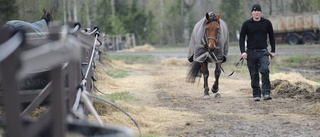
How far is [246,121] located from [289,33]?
4155 centimetres

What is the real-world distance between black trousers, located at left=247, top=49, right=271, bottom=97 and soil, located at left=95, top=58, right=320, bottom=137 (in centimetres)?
28

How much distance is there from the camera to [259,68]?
39.0ft

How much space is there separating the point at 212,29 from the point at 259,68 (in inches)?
56.1

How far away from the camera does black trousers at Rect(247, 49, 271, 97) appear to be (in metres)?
11.7

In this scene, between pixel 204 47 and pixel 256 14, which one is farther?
pixel 204 47

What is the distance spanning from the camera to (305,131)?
7.59 meters

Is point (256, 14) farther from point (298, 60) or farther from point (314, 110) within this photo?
point (298, 60)

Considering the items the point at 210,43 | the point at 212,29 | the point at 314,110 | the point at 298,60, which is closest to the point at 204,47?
the point at 210,43

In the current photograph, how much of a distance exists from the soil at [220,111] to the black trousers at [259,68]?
282 mm

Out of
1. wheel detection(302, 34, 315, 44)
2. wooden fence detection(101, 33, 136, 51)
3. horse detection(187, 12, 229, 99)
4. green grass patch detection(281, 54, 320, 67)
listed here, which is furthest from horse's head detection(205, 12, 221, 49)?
wooden fence detection(101, 33, 136, 51)

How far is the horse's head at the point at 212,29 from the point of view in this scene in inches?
495

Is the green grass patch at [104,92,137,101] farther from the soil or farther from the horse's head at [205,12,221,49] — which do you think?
the horse's head at [205,12,221,49]

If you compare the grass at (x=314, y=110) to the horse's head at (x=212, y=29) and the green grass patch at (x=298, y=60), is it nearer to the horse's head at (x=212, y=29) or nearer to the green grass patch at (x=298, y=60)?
the horse's head at (x=212, y=29)

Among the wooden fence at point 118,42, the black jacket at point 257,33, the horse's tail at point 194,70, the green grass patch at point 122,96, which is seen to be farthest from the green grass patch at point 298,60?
the wooden fence at point 118,42
